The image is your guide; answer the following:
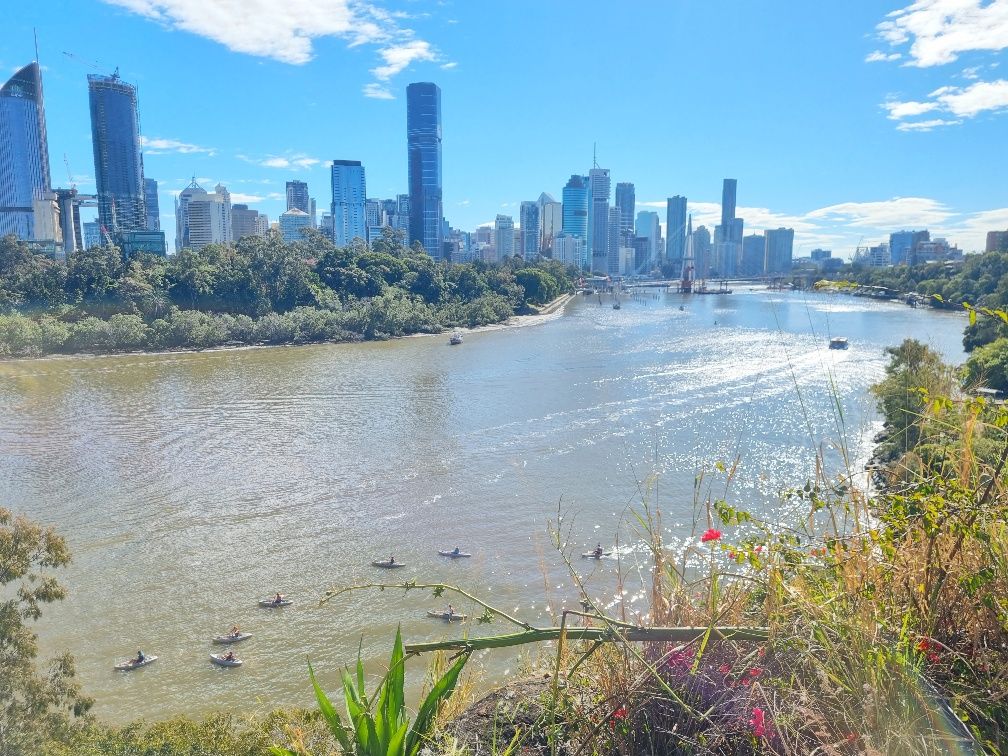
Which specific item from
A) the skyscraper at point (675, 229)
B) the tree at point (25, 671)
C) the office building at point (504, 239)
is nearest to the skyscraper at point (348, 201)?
the office building at point (504, 239)

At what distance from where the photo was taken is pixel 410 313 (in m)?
33.8

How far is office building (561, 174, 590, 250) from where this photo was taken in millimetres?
108875

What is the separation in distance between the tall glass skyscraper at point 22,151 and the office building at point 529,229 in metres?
59.1

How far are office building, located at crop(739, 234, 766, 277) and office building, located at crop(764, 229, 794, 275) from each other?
4.96 m

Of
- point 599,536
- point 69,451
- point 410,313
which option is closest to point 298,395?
point 69,451

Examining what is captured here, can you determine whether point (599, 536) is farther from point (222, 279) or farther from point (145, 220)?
point (145, 220)

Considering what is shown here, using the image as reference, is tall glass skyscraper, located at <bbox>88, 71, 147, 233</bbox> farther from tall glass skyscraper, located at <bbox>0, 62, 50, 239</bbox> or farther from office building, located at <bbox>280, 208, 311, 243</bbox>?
office building, located at <bbox>280, 208, 311, 243</bbox>

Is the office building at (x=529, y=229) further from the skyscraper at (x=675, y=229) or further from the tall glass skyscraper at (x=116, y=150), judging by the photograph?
the tall glass skyscraper at (x=116, y=150)

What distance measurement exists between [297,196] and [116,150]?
39.9 meters

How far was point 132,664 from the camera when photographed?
22.9ft

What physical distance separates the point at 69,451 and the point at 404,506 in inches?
300

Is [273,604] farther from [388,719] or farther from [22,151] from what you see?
[22,151]

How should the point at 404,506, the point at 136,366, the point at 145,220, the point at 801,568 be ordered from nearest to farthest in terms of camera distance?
1. the point at 801,568
2. the point at 404,506
3. the point at 136,366
4. the point at 145,220

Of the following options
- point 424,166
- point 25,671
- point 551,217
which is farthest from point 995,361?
point 551,217
